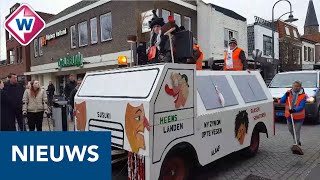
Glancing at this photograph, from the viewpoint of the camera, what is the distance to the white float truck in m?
3.86

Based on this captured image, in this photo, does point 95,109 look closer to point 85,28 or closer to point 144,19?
point 144,19

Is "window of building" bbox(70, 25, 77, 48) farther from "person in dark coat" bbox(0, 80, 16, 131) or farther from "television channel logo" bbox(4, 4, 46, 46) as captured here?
"television channel logo" bbox(4, 4, 46, 46)

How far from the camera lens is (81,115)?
504 centimetres

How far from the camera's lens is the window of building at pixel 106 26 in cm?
1992

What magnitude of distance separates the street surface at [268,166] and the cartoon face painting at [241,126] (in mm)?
564

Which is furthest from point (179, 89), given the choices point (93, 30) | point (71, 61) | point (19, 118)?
point (71, 61)

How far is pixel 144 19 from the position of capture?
14.9m

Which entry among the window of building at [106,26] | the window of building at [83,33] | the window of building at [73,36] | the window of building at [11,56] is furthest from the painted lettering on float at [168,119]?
the window of building at [11,56]

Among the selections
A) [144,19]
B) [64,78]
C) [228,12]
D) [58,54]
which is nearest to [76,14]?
[58,54]

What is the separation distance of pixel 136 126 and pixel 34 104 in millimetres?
4709

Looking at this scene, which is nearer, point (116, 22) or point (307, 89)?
point (307, 89)

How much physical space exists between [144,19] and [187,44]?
10.4 m

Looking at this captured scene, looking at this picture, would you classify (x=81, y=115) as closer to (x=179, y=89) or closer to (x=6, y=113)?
(x=179, y=89)

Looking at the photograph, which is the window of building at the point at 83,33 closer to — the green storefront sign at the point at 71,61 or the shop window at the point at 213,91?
the green storefront sign at the point at 71,61
